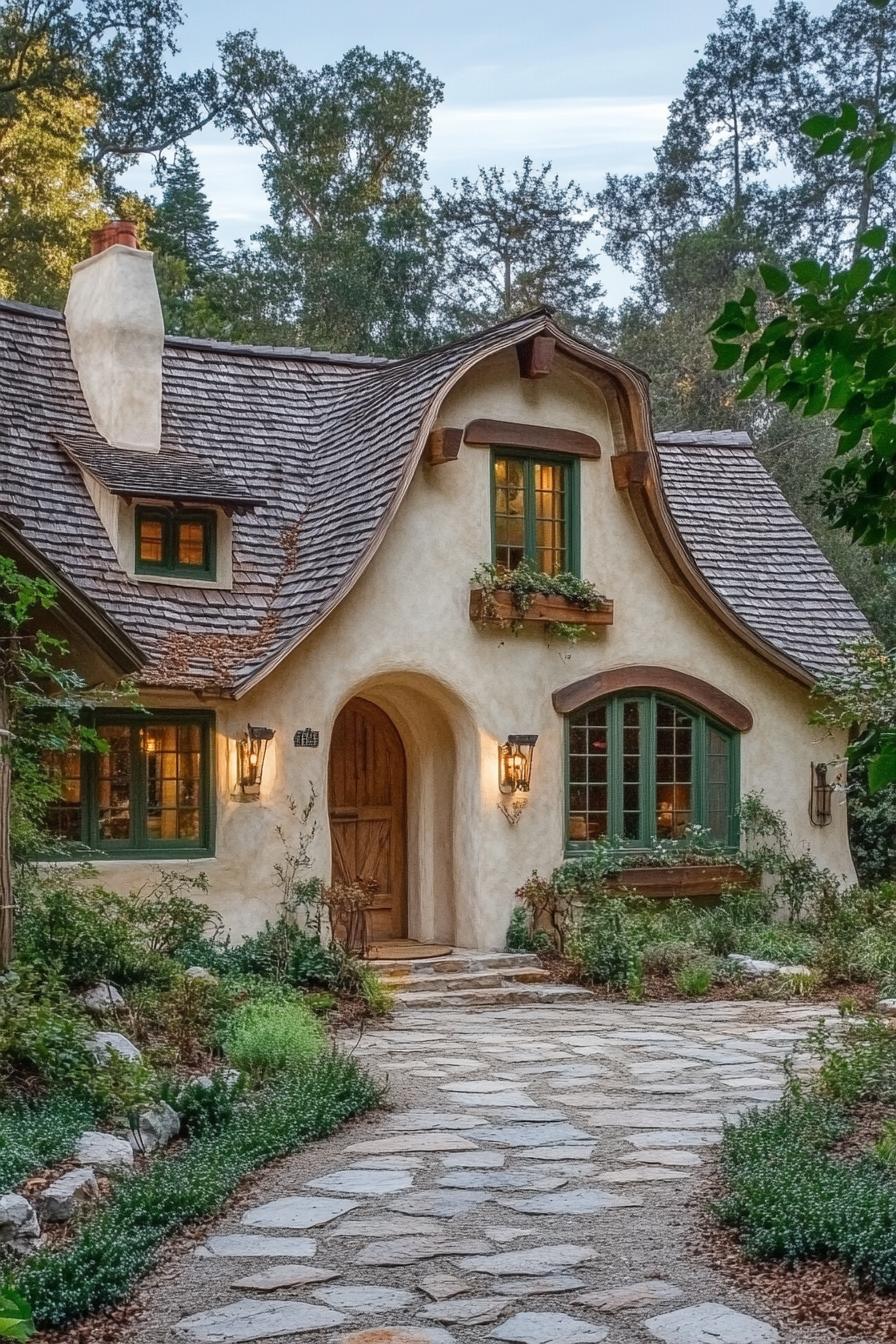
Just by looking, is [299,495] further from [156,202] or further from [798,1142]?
[156,202]

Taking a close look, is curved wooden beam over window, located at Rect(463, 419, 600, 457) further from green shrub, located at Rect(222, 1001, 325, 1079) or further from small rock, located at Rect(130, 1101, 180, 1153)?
small rock, located at Rect(130, 1101, 180, 1153)

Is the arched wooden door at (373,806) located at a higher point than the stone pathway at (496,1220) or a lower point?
higher

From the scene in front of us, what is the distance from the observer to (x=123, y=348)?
15.4 m

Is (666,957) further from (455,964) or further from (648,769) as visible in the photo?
(648,769)

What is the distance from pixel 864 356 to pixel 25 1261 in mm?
4224

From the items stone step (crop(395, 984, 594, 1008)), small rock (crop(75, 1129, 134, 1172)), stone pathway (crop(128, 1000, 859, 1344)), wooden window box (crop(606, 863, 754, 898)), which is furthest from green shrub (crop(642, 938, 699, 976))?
small rock (crop(75, 1129, 134, 1172))

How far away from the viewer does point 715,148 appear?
1374 inches

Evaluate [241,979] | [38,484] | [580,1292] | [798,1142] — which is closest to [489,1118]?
[798,1142]

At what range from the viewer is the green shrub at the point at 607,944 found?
1368 centimetres

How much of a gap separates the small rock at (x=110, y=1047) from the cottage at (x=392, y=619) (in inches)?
198

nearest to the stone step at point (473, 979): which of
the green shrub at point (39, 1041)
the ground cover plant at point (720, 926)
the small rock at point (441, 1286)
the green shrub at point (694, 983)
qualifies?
the ground cover plant at point (720, 926)

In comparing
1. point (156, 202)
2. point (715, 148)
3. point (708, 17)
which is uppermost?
point (708, 17)

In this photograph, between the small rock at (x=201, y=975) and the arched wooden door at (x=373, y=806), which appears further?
the arched wooden door at (x=373, y=806)

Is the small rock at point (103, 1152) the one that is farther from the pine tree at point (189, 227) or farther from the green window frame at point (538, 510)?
the pine tree at point (189, 227)
